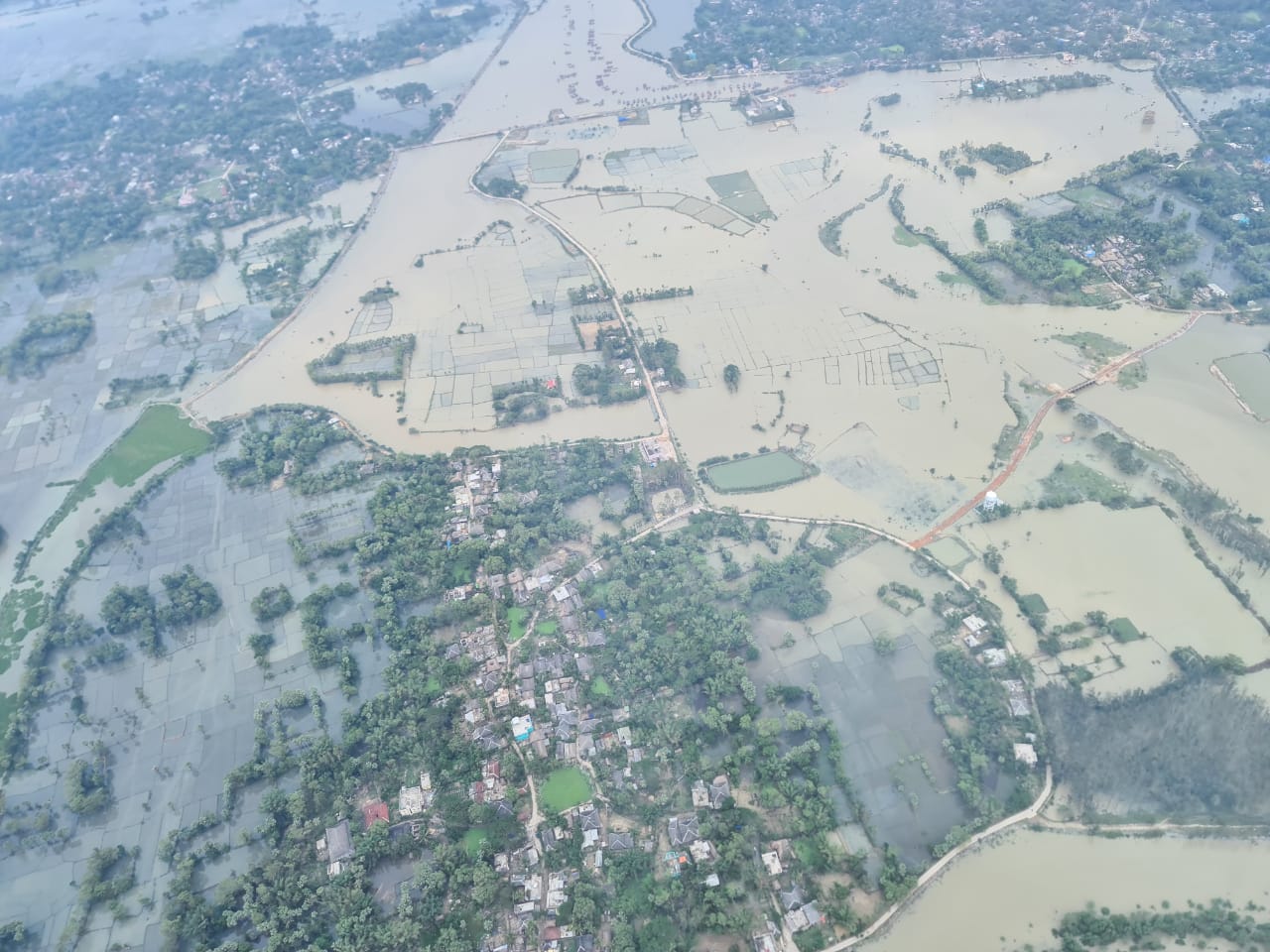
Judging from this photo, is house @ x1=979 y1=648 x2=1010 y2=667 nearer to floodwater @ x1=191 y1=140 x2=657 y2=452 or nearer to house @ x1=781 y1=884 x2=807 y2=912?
house @ x1=781 y1=884 x2=807 y2=912

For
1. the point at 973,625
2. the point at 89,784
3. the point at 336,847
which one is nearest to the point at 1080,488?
the point at 973,625

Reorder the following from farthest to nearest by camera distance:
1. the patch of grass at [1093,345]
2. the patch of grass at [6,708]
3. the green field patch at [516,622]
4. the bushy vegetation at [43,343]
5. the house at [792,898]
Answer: the bushy vegetation at [43,343] → the patch of grass at [1093,345] → the green field patch at [516,622] → the patch of grass at [6,708] → the house at [792,898]

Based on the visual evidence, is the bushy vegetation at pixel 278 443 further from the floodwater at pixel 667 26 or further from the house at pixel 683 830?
the floodwater at pixel 667 26

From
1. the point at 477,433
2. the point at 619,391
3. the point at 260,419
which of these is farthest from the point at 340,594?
the point at 619,391

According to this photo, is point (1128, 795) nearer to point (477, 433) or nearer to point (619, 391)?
point (619, 391)

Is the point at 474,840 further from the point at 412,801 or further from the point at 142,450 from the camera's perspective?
the point at 142,450

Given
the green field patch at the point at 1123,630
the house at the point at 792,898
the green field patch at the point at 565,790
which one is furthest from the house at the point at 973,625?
the green field patch at the point at 565,790
